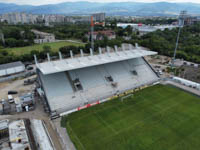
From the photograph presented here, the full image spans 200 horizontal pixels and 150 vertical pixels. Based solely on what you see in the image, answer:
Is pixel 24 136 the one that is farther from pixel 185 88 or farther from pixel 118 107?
pixel 185 88

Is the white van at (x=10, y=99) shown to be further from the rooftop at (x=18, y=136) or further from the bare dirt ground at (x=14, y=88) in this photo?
the rooftop at (x=18, y=136)

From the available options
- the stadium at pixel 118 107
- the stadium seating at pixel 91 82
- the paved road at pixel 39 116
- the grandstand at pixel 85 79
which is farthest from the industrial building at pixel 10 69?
the paved road at pixel 39 116

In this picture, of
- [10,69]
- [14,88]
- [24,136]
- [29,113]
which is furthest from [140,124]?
[10,69]

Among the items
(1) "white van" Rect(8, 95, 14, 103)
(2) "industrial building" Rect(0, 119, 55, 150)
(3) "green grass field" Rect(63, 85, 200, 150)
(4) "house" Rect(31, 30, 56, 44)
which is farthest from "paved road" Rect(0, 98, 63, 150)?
(4) "house" Rect(31, 30, 56, 44)

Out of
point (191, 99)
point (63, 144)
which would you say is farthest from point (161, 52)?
point (63, 144)

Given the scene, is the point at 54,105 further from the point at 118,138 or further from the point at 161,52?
the point at 161,52

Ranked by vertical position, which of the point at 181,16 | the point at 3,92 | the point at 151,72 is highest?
the point at 181,16
